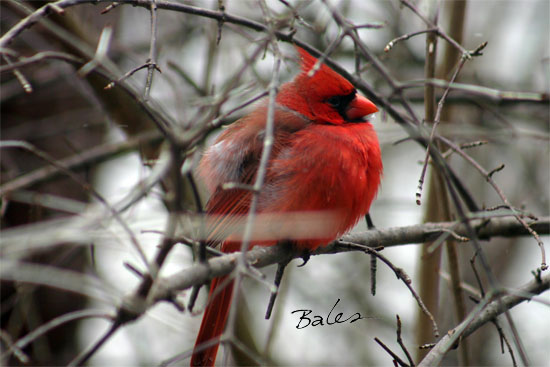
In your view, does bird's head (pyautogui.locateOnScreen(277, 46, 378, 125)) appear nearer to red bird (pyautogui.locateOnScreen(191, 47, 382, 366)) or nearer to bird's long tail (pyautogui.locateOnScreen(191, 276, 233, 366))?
red bird (pyautogui.locateOnScreen(191, 47, 382, 366))

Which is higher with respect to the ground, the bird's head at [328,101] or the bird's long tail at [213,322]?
the bird's head at [328,101]

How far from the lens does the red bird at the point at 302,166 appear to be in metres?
2.82

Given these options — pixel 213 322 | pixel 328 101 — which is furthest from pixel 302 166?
pixel 213 322

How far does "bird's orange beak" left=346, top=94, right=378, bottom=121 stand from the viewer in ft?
10.8

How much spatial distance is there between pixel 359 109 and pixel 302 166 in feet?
1.94

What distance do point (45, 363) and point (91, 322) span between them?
68.6 inches

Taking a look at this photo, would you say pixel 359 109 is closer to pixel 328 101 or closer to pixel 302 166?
pixel 328 101

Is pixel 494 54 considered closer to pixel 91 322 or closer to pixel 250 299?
pixel 250 299

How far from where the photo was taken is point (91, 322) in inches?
215

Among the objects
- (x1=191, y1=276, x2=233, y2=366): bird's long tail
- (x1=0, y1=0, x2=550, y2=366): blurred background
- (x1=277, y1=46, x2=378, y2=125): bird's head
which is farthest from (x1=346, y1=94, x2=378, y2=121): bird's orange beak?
(x1=191, y1=276, x2=233, y2=366): bird's long tail

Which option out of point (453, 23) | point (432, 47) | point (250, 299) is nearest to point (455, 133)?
point (453, 23)

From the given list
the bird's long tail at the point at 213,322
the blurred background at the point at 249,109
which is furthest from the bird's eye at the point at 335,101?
the bird's long tail at the point at 213,322

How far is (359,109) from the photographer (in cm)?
331

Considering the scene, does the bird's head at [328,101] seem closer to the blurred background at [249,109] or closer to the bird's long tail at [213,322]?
the blurred background at [249,109]
